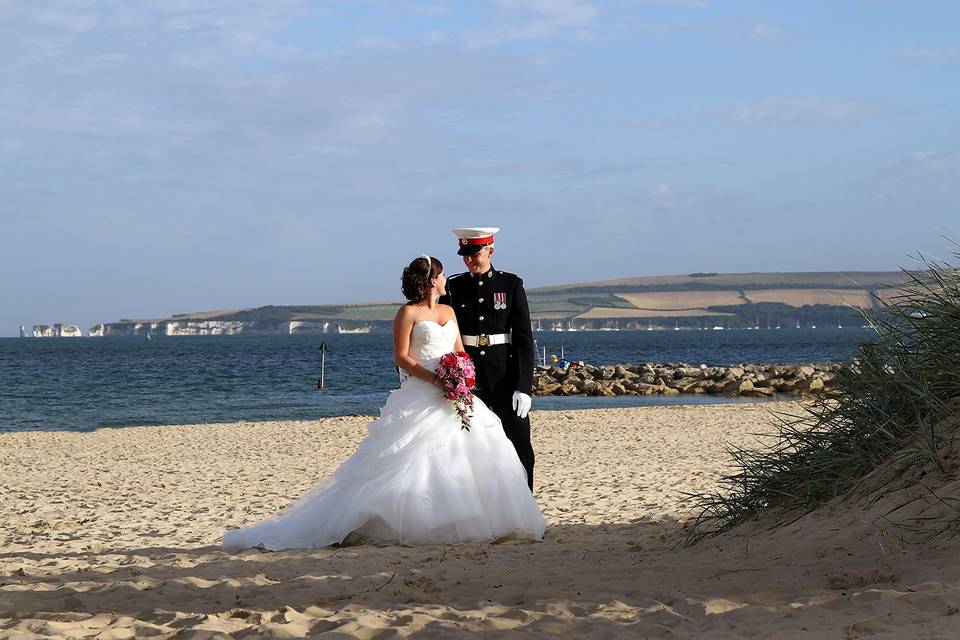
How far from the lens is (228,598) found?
5789mm

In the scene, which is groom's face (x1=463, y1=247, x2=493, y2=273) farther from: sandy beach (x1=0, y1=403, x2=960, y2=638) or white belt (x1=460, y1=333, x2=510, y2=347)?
sandy beach (x1=0, y1=403, x2=960, y2=638)

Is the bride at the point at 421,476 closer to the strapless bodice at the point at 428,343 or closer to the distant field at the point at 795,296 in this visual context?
the strapless bodice at the point at 428,343

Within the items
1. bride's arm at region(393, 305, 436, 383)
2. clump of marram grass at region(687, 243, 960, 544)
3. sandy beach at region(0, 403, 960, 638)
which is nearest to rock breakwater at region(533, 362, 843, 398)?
sandy beach at region(0, 403, 960, 638)

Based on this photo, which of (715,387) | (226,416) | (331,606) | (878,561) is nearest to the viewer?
(878,561)

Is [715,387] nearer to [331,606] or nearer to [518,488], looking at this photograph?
[518,488]

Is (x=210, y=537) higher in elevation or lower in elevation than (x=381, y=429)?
lower

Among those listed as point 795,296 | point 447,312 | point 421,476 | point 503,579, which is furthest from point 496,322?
point 795,296

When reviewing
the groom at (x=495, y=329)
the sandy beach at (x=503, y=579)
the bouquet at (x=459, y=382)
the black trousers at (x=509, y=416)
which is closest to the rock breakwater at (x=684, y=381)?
the sandy beach at (x=503, y=579)

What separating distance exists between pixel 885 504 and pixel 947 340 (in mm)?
1330

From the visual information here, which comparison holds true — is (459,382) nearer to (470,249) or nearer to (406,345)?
(406,345)

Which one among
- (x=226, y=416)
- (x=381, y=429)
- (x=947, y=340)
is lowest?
(x=226, y=416)

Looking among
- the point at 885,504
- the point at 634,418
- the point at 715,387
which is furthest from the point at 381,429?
the point at 715,387

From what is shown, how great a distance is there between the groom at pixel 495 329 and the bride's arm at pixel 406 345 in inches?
19.2

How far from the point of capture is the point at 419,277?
7.67m
